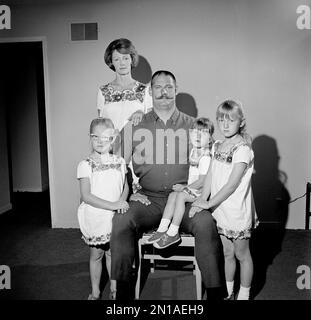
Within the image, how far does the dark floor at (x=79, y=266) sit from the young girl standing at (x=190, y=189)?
47 centimetres

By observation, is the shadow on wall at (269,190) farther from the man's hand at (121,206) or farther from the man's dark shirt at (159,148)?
the man's hand at (121,206)

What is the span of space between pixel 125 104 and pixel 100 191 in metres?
0.83

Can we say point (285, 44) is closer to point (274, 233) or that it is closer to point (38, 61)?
point (274, 233)

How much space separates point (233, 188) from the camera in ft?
6.84

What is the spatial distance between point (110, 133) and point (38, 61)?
345cm

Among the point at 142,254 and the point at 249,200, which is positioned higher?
the point at 249,200

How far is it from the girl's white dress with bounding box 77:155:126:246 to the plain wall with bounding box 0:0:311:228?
4.87 feet

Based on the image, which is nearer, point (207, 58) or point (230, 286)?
point (230, 286)

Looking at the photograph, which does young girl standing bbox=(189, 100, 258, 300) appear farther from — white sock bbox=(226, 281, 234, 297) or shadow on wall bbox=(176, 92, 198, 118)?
shadow on wall bbox=(176, 92, 198, 118)

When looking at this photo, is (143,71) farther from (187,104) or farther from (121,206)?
(121,206)

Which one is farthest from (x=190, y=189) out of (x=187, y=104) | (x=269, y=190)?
(x=269, y=190)

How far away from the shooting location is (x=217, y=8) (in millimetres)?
3344

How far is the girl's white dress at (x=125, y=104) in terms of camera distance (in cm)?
276

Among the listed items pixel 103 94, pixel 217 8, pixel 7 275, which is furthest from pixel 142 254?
pixel 217 8
